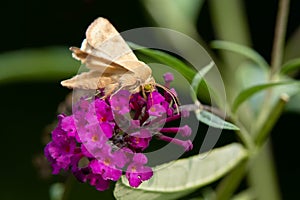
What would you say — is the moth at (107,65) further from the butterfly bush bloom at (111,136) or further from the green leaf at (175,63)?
the green leaf at (175,63)

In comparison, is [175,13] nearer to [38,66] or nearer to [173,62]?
[38,66]

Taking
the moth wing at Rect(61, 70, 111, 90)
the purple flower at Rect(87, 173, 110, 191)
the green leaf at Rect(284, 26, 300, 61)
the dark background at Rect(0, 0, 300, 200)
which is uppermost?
the moth wing at Rect(61, 70, 111, 90)

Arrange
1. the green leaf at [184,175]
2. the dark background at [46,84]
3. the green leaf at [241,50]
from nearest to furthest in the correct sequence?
the green leaf at [184,175]
the green leaf at [241,50]
the dark background at [46,84]

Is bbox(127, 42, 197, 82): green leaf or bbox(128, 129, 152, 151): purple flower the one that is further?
bbox(127, 42, 197, 82): green leaf

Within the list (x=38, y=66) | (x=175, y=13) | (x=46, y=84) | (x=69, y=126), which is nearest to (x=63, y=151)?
(x=69, y=126)

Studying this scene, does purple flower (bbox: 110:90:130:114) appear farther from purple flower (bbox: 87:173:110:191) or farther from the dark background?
the dark background

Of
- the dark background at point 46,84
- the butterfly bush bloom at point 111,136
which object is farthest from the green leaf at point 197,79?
the dark background at point 46,84

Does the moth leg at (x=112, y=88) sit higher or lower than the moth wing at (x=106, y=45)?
lower

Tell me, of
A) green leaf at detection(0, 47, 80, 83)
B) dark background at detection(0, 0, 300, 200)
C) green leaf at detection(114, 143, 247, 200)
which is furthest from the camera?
dark background at detection(0, 0, 300, 200)

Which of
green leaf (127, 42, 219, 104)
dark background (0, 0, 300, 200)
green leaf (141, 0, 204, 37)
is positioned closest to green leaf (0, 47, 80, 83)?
green leaf (141, 0, 204, 37)
